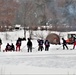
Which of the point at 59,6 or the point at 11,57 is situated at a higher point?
the point at 59,6

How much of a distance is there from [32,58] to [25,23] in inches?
1530

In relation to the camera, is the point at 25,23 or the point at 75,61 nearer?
the point at 75,61

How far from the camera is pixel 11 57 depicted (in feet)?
83.7

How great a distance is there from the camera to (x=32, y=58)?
24.9 m

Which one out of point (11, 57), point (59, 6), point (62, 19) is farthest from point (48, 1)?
point (11, 57)

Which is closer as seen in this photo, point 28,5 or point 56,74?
point 56,74

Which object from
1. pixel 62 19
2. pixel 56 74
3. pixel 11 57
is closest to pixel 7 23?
pixel 62 19

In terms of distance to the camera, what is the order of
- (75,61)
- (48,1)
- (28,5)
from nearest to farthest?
(75,61)
(28,5)
(48,1)

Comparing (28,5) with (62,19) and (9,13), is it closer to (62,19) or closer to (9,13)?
(9,13)

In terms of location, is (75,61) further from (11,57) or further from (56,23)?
(56,23)

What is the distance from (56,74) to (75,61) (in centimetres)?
755

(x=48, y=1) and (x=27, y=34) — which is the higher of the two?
(x=48, y=1)

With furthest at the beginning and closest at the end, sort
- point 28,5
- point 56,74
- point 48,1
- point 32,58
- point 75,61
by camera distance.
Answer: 1. point 48,1
2. point 28,5
3. point 32,58
4. point 75,61
5. point 56,74

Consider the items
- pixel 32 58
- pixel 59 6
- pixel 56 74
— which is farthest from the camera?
pixel 59 6
